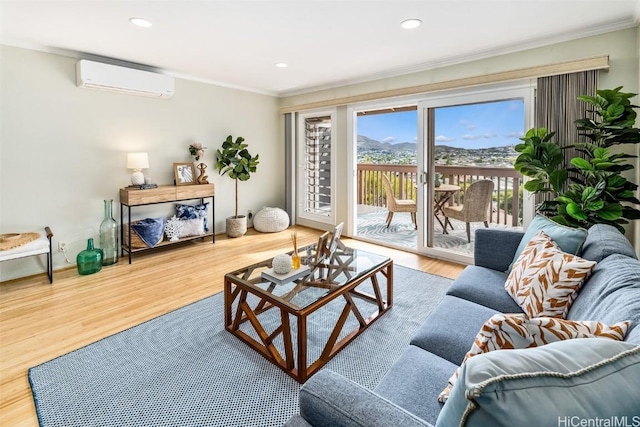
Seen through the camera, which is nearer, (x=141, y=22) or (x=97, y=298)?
(x=141, y=22)

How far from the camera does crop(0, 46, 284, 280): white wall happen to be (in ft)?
10.8

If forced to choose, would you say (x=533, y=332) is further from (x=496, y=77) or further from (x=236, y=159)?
(x=236, y=159)

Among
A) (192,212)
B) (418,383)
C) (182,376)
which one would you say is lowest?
(182,376)

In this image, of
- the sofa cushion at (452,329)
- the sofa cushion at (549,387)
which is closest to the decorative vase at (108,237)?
the sofa cushion at (452,329)

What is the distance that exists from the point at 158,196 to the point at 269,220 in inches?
71.1

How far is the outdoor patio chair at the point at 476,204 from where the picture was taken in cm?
391

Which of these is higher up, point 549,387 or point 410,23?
point 410,23

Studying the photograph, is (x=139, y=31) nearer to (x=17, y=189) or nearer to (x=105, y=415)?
(x=17, y=189)

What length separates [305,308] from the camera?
1860 millimetres

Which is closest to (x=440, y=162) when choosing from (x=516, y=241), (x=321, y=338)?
(x=516, y=241)

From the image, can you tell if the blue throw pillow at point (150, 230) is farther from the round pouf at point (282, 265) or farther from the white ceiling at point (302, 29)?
the round pouf at point (282, 265)

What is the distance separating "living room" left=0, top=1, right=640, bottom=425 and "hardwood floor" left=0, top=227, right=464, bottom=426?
0.01m

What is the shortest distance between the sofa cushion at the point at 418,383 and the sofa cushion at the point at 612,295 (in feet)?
1.86

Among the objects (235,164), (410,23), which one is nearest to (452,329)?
(410,23)
